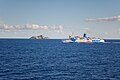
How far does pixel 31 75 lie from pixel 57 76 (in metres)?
6.78

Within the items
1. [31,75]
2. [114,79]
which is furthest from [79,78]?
[31,75]

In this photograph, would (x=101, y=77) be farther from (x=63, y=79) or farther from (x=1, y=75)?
(x=1, y=75)

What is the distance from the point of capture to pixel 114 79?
2336 inches

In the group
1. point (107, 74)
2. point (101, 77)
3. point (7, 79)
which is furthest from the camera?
point (107, 74)

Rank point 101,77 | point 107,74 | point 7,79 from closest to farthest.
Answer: point 7,79
point 101,77
point 107,74

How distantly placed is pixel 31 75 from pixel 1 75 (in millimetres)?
7516

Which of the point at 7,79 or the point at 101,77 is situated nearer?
the point at 7,79

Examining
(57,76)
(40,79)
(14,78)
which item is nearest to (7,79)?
(14,78)

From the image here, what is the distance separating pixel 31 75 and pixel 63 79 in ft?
31.4

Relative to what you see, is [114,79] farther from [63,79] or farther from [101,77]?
[63,79]

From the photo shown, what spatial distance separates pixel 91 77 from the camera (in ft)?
204

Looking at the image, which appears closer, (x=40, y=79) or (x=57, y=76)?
(x=40, y=79)

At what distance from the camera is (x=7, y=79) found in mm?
58312

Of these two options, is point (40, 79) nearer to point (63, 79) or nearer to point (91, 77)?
point (63, 79)
